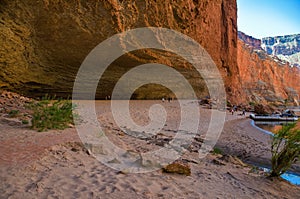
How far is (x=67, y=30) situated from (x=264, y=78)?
210 ft

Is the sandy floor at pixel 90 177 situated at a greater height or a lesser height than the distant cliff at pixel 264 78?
lesser

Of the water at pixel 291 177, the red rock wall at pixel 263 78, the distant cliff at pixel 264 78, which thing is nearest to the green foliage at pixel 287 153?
the water at pixel 291 177

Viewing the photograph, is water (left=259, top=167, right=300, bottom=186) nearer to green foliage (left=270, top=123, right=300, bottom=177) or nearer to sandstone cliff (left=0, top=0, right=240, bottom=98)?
green foliage (left=270, top=123, right=300, bottom=177)

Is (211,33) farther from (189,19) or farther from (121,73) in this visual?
(121,73)

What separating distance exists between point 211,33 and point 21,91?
43.6 feet

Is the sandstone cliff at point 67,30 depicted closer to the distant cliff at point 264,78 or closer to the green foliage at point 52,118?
the green foliage at point 52,118

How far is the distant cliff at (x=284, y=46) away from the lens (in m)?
180

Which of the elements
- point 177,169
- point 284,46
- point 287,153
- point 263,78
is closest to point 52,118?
point 177,169

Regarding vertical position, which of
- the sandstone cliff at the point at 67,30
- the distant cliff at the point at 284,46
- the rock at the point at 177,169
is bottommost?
the rock at the point at 177,169

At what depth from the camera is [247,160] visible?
6535mm

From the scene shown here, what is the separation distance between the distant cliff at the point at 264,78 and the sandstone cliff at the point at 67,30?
37.3m

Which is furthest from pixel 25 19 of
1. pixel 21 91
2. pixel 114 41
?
pixel 21 91

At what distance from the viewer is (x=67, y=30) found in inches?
358

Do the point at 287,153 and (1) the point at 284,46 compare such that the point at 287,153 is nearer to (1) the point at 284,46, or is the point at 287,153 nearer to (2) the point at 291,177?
(2) the point at 291,177
